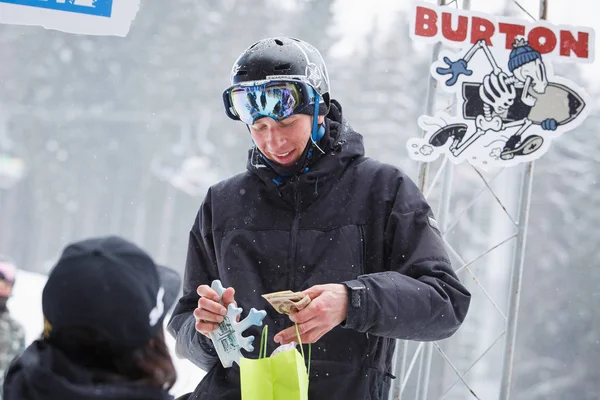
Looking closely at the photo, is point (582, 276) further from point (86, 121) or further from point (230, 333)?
point (230, 333)

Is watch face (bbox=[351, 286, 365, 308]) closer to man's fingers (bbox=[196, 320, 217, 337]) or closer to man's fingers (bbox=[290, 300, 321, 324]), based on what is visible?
man's fingers (bbox=[290, 300, 321, 324])

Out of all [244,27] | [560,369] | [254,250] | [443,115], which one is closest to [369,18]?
[244,27]

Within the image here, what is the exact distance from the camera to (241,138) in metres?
26.5

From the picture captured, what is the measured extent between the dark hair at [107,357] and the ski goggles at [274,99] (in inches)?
32.1

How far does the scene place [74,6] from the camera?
3209 millimetres

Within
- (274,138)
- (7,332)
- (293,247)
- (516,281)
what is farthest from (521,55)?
(7,332)

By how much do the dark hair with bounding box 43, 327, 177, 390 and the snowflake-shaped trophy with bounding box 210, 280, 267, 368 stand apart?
31 cm

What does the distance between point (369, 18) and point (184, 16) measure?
669 cm

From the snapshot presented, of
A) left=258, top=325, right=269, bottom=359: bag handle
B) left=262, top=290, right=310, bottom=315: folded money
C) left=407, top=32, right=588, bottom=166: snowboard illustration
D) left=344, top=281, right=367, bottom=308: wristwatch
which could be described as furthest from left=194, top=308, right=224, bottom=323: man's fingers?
left=407, top=32, right=588, bottom=166: snowboard illustration

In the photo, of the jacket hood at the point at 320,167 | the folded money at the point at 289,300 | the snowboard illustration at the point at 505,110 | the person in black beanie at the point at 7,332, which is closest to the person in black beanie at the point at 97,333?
the folded money at the point at 289,300

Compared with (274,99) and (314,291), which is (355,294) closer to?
(314,291)

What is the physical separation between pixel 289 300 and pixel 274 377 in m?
0.24

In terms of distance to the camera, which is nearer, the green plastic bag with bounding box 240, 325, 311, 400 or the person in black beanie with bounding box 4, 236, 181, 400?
the person in black beanie with bounding box 4, 236, 181, 400

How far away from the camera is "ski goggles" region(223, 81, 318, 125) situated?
2.09m
